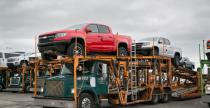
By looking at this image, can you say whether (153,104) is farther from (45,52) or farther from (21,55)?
(21,55)

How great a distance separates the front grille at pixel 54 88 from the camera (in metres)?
13.5

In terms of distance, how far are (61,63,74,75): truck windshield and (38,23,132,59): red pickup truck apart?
473 millimetres

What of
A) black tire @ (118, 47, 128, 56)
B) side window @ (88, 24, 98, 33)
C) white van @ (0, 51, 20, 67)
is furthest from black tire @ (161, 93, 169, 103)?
white van @ (0, 51, 20, 67)

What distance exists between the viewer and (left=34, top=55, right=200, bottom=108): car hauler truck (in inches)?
523

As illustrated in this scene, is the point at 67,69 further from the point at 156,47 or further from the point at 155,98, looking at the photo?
the point at 156,47

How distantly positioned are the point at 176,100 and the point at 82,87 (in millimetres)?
8575

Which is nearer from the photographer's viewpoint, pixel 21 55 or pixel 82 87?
pixel 82 87

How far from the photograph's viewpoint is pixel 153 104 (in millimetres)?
17562

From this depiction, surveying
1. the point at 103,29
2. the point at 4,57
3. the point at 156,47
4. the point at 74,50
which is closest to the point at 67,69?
the point at 74,50

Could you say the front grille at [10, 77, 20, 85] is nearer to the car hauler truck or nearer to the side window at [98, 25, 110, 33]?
the car hauler truck

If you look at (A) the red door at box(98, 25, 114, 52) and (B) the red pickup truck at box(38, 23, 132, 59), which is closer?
(B) the red pickup truck at box(38, 23, 132, 59)

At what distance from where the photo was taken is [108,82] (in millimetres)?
14734

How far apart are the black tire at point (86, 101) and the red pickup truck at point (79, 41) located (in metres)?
1.63

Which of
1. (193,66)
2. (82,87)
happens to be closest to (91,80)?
(82,87)
